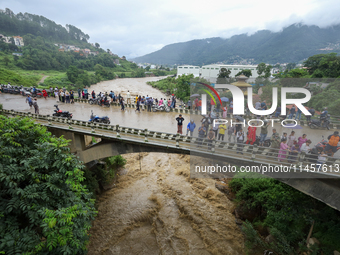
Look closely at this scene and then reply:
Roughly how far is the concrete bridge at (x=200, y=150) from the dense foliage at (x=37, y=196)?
483 centimetres

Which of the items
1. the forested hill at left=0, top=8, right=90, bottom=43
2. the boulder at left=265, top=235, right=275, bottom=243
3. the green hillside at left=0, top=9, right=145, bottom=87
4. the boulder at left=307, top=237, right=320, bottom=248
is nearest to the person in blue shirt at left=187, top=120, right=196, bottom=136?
the boulder at left=265, top=235, right=275, bottom=243

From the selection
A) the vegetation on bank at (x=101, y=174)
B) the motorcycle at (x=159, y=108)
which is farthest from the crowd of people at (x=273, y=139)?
the vegetation on bank at (x=101, y=174)

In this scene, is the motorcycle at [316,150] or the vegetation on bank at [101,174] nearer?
the motorcycle at [316,150]

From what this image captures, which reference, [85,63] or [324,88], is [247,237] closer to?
[324,88]

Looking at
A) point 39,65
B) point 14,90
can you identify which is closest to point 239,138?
point 14,90

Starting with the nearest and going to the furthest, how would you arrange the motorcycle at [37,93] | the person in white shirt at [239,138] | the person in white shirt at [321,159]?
the person in white shirt at [321,159] < the person in white shirt at [239,138] < the motorcycle at [37,93]

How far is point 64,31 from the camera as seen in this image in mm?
189250

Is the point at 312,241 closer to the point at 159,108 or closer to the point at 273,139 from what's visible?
the point at 273,139

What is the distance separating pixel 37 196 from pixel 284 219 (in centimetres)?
1361

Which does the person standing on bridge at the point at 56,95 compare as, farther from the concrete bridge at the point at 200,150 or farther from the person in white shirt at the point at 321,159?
the person in white shirt at the point at 321,159

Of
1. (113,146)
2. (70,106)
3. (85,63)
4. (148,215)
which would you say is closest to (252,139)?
(113,146)

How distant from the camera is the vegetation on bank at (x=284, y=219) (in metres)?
10.8

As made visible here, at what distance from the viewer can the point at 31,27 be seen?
15125 centimetres

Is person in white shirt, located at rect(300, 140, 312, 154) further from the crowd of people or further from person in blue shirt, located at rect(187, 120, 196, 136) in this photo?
person in blue shirt, located at rect(187, 120, 196, 136)
